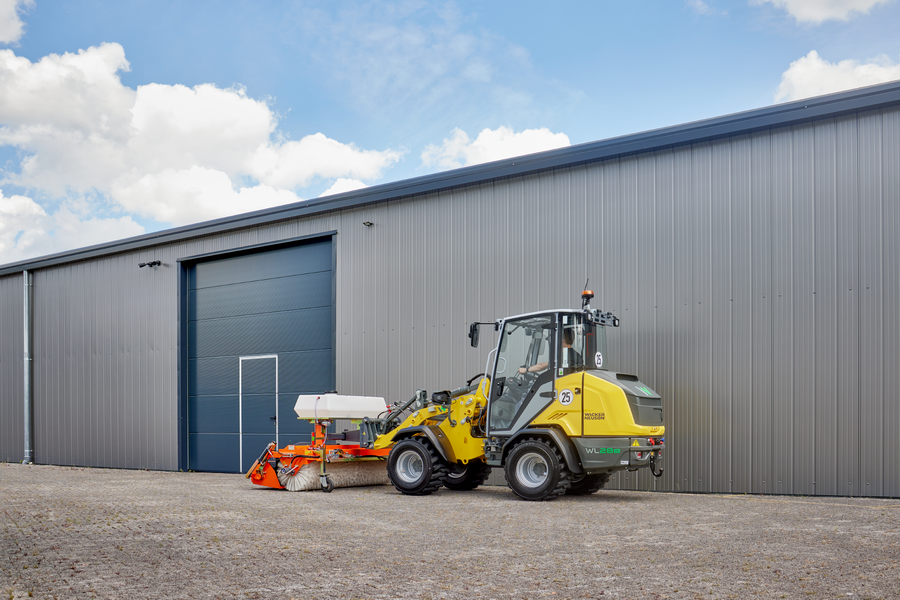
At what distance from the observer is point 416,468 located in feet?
40.5

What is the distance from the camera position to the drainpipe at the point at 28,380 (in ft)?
76.0

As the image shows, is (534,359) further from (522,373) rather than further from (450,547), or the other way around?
(450,547)

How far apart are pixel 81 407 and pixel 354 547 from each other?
57.6 ft

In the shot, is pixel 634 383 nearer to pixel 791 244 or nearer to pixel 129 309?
pixel 791 244

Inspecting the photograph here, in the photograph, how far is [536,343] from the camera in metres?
11.5

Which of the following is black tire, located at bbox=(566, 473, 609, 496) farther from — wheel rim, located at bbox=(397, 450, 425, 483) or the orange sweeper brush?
the orange sweeper brush

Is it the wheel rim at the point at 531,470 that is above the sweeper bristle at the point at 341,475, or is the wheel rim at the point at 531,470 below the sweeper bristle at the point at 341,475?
above

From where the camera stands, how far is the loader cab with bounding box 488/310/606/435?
11203 mm

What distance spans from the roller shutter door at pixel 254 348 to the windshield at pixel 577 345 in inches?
291

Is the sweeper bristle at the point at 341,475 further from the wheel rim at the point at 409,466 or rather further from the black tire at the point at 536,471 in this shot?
the black tire at the point at 536,471

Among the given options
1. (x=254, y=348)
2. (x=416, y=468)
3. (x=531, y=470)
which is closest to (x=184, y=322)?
(x=254, y=348)

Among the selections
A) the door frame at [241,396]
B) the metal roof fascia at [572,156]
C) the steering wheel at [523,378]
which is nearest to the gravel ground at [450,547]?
the steering wheel at [523,378]

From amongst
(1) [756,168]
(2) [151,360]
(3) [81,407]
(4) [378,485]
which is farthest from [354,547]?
(3) [81,407]

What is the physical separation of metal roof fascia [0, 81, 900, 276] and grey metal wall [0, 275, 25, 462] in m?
5.96
